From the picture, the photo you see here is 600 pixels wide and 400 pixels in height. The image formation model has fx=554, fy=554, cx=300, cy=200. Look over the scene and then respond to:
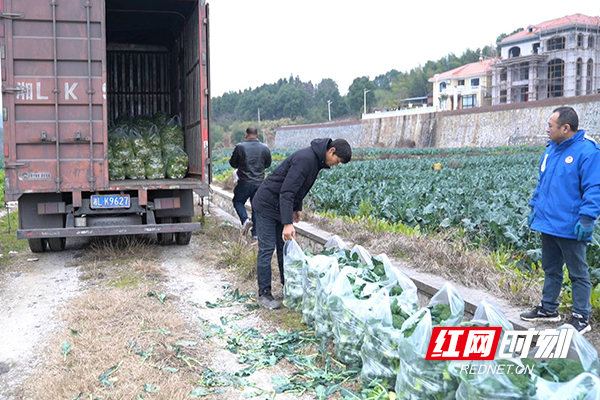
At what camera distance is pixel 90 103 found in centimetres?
747

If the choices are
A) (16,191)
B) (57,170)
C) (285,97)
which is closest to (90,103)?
(57,170)

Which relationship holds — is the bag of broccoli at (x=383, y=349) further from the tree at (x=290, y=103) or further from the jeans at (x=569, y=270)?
the tree at (x=290, y=103)

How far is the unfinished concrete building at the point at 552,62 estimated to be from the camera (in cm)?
6091

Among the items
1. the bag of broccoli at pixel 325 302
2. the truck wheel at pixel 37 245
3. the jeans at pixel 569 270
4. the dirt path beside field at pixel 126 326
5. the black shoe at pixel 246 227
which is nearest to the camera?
the dirt path beside field at pixel 126 326

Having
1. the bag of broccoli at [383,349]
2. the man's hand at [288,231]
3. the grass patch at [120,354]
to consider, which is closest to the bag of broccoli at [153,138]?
the grass patch at [120,354]

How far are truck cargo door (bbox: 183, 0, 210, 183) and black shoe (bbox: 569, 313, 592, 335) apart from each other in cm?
557

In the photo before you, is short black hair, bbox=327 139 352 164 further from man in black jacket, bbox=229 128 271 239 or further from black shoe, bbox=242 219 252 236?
black shoe, bbox=242 219 252 236

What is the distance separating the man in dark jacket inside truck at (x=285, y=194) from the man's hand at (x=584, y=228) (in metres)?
1.91

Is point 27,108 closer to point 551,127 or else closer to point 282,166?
point 282,166

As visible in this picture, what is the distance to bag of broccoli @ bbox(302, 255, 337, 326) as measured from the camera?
4816mm

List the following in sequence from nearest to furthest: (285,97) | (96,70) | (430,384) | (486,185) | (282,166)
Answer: (430,384) < (282,166) < (96,70) < (486,185) < (285,97)

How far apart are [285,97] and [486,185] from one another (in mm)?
108282

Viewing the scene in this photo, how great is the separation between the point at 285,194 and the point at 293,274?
31.9 inches

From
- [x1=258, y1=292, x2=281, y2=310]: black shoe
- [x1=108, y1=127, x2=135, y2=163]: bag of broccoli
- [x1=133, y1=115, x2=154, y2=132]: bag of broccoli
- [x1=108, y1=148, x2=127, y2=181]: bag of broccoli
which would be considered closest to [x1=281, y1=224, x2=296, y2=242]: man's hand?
[x1=258, y1=292, x2=281, y2=310]: black shoe
